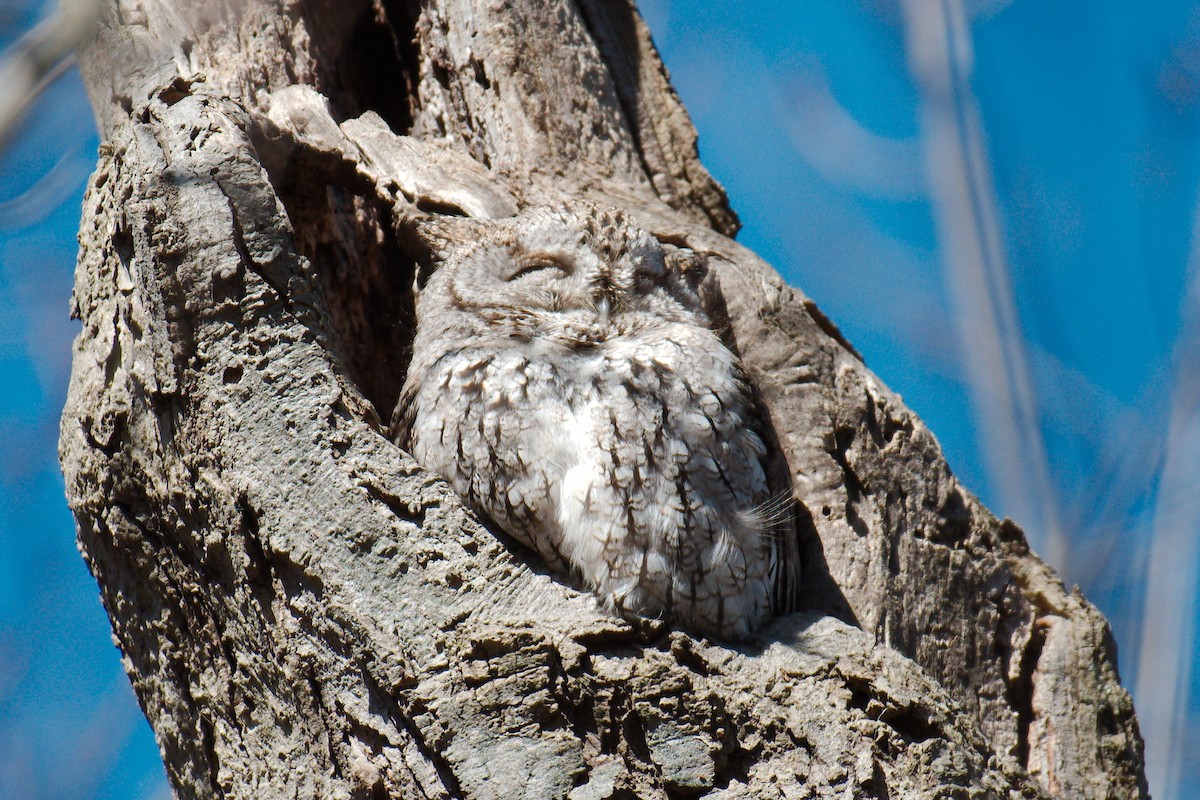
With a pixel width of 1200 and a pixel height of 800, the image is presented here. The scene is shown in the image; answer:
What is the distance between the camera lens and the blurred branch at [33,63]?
1563 millimetres

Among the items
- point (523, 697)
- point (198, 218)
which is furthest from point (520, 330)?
point (523, 697)

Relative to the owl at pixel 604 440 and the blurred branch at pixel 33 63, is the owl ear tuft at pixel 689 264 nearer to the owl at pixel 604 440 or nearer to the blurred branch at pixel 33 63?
the owl at pixel 604 440

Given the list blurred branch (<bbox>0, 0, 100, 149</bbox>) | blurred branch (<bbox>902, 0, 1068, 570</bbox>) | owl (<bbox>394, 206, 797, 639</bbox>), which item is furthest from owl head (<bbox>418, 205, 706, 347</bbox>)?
blurred branch (<bbox>0, 0, 100, 149</bbox>)

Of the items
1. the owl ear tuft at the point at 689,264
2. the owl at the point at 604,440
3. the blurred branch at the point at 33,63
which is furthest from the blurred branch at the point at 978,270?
the blurred branch at the point at 33,63

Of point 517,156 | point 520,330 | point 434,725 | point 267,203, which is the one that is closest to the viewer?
point 434,725

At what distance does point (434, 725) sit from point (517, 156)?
1.77 metres

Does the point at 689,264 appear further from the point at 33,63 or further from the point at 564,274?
the point at 33,63

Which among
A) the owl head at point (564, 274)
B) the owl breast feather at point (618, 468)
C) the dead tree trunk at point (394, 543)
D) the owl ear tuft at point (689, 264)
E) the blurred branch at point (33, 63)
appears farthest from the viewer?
the owl ear tuft at point (689, 264)

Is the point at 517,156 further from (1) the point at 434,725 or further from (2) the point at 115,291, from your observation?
(1) the point at 434,725

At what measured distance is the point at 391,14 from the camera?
3533mm

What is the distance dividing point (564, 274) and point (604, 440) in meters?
0.64

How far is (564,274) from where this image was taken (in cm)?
282

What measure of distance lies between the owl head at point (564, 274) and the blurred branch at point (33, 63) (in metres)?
1.15

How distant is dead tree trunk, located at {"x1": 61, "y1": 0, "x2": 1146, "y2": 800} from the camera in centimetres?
195
